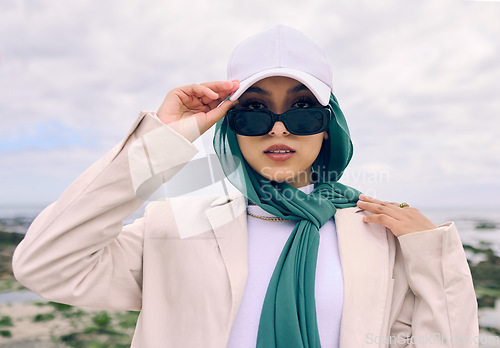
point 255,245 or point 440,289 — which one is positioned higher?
point 255,245

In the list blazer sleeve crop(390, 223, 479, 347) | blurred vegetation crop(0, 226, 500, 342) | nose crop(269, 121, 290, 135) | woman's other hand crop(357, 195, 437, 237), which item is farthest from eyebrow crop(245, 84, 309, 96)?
blurred vegetation crop(0, 226, 500, 342)

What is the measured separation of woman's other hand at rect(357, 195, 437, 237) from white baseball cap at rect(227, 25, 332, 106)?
1.47ft

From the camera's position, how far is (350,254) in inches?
53.5

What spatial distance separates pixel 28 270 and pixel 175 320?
49cm

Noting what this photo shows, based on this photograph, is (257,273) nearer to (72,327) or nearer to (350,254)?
(350,254)

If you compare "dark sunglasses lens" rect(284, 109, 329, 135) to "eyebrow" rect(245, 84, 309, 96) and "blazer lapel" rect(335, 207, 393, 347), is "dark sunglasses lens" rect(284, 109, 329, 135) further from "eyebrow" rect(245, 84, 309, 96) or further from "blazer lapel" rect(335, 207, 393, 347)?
"blazer lapel" rect(335, 207, 393, 347)

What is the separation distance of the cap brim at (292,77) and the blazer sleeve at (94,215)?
325mm

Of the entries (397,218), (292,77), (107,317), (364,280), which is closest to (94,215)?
(292,77)

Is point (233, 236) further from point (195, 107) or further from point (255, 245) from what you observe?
point (195, 107)

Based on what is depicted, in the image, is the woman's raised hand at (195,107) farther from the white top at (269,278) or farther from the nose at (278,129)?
the white top at (269,278)

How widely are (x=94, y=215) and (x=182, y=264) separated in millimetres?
358

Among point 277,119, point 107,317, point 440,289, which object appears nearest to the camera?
point 440,289

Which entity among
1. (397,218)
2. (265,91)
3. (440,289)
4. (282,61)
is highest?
(282,61)

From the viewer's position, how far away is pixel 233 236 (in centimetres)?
137
